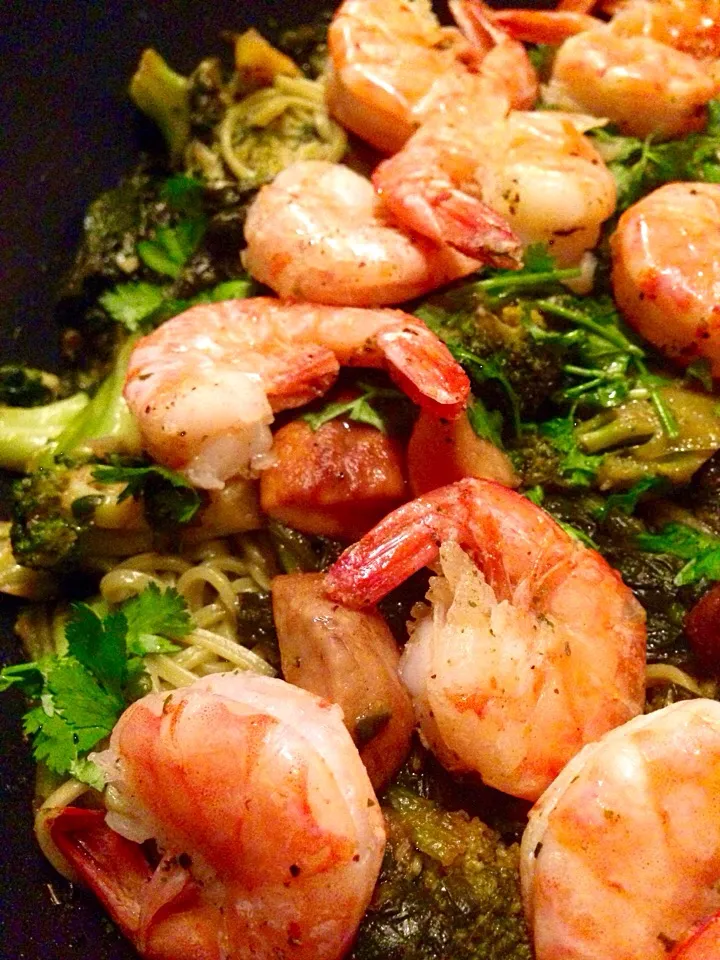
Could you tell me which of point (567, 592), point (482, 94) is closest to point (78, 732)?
point (567, 592)

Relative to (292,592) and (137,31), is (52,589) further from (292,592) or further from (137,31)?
(137,31)

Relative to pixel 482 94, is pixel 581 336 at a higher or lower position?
lower

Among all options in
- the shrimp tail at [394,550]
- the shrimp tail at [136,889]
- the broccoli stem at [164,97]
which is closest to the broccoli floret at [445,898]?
the shrimp tail at [136,889]

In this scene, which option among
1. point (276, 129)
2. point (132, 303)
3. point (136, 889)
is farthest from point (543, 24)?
point (136, 889)

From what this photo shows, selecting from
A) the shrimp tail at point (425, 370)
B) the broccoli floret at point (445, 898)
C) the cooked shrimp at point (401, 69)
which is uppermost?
the cooked shrimp at point (401, 69)

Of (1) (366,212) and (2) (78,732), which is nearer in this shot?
(2) (78,732)

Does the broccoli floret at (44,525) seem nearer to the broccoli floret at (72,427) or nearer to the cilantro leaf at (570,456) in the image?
the broccoli floret at (72,427)
